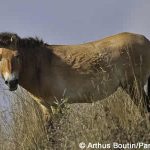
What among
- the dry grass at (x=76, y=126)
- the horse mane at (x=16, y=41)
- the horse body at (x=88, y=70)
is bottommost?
the dry grass at (x=76, y=126)

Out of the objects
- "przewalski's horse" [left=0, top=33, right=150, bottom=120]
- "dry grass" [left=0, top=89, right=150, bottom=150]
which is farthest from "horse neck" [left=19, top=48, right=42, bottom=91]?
"dry grass" [left=0, top=89, right=150, bottom=150]

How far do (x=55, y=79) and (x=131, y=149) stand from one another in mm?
2464

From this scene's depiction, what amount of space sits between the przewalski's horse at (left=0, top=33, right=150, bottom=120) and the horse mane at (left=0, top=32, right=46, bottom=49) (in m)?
0.02

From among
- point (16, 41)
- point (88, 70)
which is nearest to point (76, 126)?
point (88, 70)

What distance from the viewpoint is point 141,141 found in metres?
6.57

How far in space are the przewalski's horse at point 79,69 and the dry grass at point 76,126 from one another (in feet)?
0.87

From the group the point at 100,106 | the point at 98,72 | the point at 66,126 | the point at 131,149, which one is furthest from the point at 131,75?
the point at 131,149

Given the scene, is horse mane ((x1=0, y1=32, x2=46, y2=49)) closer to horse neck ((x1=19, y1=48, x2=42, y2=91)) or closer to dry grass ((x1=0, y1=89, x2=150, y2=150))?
horse neck ((x1=19, y1=48, x2=42, y2=91))

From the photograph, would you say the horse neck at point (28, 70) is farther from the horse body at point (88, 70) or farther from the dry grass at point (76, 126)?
the dry grass at point (76, 126)

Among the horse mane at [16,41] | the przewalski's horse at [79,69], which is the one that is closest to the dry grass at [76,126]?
the przewalski's horse at [79,69]

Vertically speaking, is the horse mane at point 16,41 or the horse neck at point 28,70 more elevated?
the horse mane at point 16,41

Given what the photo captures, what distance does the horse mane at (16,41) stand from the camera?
8727 mm

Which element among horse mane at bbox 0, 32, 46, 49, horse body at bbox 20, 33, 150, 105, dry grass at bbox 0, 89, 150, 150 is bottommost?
dry grass at bbox 0, 89, 150, 150

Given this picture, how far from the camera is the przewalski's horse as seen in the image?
333 inches
